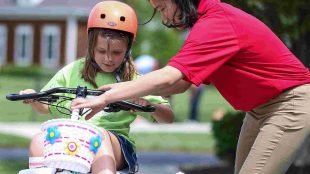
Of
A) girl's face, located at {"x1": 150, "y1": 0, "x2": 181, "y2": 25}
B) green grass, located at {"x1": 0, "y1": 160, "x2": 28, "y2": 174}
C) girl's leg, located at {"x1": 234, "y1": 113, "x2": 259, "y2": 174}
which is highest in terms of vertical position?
girl's face, located at {"x1": 150, "y1": 0, "x2": 181, "y2": 25}

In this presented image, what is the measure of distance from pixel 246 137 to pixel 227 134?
7.12 meters

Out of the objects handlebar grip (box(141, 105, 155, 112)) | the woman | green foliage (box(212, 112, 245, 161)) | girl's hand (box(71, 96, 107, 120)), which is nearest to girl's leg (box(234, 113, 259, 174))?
the woman

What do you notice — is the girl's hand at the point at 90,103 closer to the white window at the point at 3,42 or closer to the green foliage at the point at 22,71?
the green foliage at the point at 22,71

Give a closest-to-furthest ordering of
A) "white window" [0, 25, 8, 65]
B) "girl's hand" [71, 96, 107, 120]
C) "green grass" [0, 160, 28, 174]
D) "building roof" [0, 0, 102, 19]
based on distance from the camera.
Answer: "girl's hand" [71, 96, 107, 120] → "green grass" [0, 160, 28, 174] → "building roof" [0, 0, 102, 19] → "white window" [0, 25, 8, 65]

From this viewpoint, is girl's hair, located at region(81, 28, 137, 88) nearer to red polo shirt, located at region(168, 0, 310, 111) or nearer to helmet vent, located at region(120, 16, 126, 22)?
helmet vent, located at region(120, 16, 126, 22)

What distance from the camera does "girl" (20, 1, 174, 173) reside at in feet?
15.8

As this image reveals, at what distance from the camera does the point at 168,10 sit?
449 cm

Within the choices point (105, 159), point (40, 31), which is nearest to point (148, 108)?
point (105, 159)

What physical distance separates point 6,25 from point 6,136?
4175 centimetres

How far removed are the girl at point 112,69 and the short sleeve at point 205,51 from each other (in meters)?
0.59

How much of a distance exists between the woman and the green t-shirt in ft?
1.81

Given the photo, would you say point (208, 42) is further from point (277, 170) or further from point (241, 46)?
point (277, 170)

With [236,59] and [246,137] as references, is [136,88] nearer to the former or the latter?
[236,59]

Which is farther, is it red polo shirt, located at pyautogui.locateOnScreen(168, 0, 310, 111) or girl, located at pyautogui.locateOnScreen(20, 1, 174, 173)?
girl, located at pyautogui.locateOnScreen(20, 1, 174, 173)
